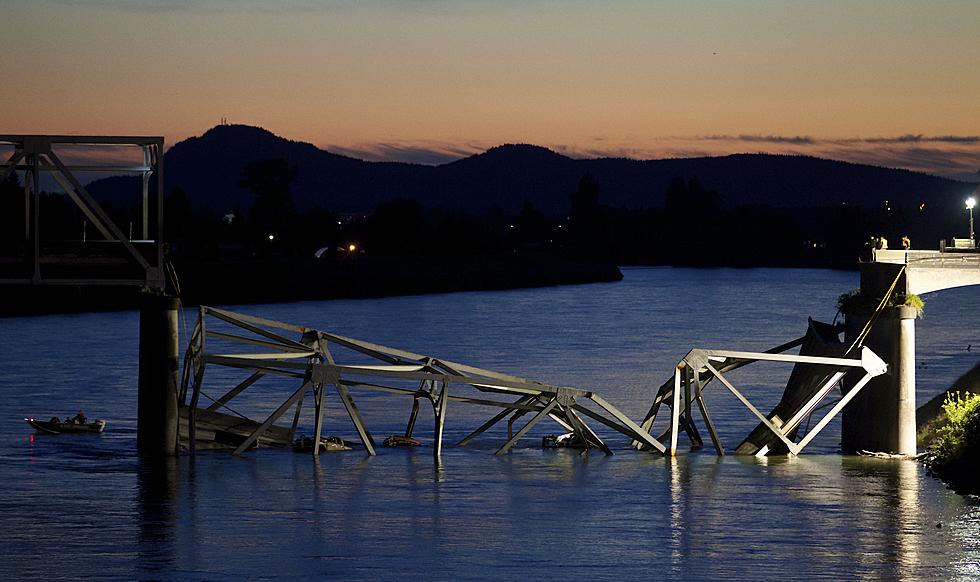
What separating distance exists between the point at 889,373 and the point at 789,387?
15.9 ft

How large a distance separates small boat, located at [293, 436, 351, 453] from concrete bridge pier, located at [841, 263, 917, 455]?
54.9ft

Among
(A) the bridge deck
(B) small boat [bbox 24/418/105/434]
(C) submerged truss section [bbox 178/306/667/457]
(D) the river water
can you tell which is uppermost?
(A) the bridge deck

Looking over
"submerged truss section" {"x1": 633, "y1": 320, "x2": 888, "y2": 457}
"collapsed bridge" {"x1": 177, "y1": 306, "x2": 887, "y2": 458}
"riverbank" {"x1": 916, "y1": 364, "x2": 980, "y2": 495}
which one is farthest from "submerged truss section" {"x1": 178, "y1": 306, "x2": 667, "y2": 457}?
"riverbank" {"x1": 916, "y1": 364, "x2": 980, "y2": 495}

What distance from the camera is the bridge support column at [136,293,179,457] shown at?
41906mm

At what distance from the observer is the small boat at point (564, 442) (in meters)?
49.9

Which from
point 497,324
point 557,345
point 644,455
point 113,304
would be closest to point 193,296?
point 113,304

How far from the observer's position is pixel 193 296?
597 feet

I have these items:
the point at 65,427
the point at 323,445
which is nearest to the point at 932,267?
the point at 323,445

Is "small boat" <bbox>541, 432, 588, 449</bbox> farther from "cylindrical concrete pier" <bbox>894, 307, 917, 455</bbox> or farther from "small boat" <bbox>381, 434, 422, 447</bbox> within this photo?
"cylindrical concrete pier" <bbox>894, 307, 917, 455</bbox>

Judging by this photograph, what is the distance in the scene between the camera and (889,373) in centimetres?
4369

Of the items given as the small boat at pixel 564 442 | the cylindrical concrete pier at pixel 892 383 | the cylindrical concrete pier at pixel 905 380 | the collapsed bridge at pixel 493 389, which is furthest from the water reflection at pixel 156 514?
the cylindrical concrete pier at pixel 905 380

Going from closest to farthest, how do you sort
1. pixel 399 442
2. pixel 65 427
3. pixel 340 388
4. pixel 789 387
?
pixel 340 388, pixel 789 387, pixel 399 442, pixel 65 427

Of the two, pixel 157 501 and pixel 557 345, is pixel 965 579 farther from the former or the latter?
pixel 557 345

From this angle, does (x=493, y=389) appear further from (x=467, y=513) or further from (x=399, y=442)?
(x=467, y=513)
